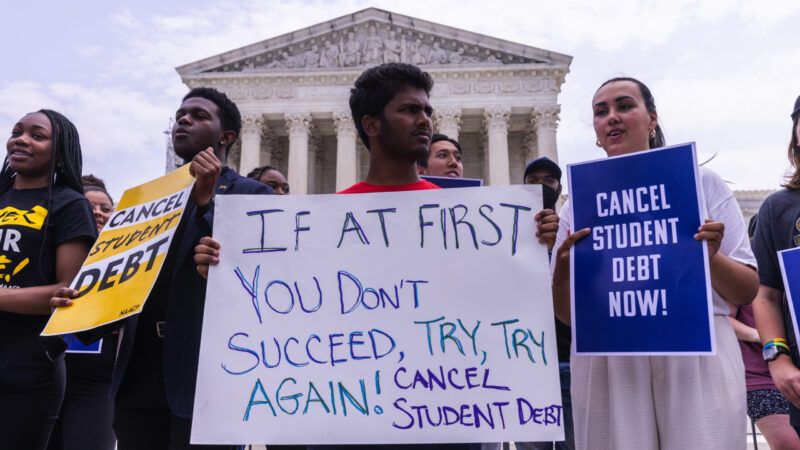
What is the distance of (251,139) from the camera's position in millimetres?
30391

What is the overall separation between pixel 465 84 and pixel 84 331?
29.8 m

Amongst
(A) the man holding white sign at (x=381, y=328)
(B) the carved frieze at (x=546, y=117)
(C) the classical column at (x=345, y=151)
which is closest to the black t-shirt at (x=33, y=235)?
(A) the man holding white sign at (x=381, y=328)

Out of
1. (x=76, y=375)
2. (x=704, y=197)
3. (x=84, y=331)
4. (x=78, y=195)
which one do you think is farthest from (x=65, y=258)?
(x=704, y=197)

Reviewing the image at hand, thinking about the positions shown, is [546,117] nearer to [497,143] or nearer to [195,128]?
[497,143]

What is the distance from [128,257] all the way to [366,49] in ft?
101

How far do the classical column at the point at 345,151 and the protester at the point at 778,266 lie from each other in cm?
2648

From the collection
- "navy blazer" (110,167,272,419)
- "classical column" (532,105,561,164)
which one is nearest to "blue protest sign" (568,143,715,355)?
"navy blazer" (110,167,272,419)

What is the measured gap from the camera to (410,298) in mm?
2291

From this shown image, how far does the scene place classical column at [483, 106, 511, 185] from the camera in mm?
29328

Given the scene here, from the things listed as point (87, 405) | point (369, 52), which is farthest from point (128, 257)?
point (369, 52)

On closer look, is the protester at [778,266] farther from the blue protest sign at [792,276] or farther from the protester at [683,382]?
the protester at [683,382]

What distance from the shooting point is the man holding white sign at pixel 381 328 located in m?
2.12

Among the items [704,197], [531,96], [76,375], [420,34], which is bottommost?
[76,375]

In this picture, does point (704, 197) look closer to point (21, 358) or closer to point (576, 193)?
point (576, 193)
